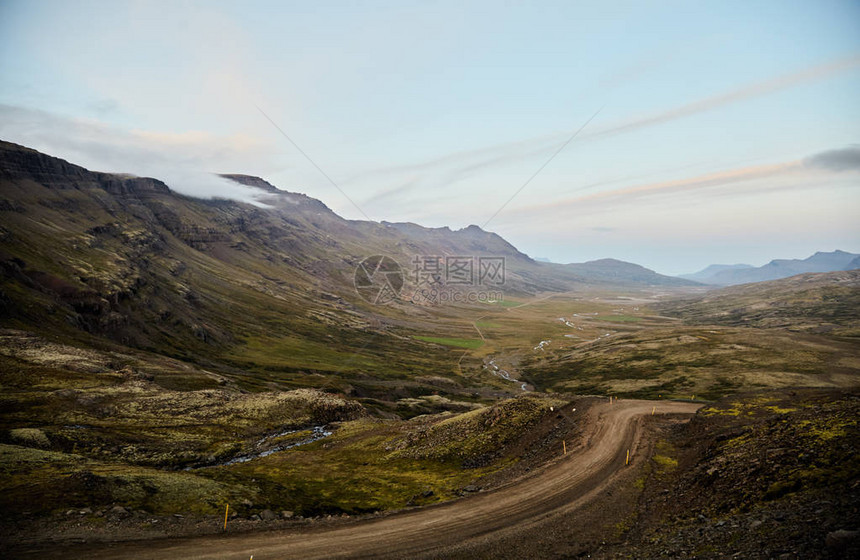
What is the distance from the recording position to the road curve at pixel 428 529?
26359 millimetres

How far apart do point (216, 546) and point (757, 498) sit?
39455mm

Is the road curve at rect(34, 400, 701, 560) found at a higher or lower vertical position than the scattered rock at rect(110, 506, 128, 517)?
lower

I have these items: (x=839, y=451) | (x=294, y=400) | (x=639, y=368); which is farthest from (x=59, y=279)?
(x=639, y=368)

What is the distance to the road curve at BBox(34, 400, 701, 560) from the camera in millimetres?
26359

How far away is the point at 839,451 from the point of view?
25203mm

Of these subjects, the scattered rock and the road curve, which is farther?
the scattered rock

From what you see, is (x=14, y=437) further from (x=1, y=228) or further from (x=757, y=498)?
(x=1, y=228)

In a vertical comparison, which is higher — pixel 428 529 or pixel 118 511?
pixel 118 511

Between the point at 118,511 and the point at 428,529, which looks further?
the point at 428,529

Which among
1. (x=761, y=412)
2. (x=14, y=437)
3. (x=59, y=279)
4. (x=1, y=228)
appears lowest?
(x=14, y=437)

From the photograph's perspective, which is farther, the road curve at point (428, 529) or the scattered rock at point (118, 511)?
the scattered rock at point (118, 511)

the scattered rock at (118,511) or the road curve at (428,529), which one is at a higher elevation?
the scattered rock at (118,511)

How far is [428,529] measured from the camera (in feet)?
99.1

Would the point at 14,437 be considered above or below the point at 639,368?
above
